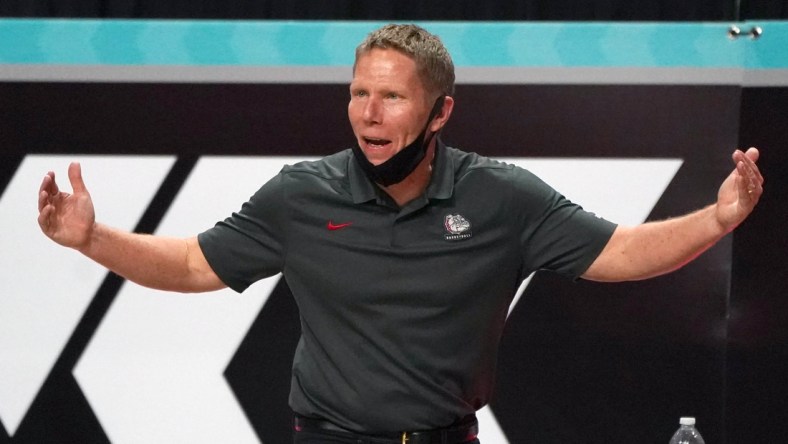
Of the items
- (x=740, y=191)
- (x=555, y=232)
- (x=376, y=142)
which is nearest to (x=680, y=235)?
(x=740, y=191)

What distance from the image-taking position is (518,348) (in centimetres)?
420

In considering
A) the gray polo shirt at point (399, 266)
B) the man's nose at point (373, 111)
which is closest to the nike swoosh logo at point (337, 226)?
the gray polo shirt at point (399, 266)

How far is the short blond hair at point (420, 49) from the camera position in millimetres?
2828

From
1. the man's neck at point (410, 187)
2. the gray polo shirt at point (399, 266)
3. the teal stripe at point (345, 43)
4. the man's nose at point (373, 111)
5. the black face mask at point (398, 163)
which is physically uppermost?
the teal stripe at point (345, 43)

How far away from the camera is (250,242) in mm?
2957

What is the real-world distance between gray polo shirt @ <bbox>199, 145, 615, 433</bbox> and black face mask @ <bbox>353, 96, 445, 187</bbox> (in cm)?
5

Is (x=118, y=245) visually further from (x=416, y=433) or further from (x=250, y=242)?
(x=416, y=433)

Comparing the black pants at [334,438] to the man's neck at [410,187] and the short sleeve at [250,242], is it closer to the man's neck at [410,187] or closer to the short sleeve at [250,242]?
the short sleeve at [250,242]

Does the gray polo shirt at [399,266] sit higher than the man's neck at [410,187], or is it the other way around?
the man's neck at [410,187]

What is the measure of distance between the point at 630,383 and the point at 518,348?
45 centimetres

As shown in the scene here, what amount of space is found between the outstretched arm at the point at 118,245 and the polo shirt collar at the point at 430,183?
457 mm

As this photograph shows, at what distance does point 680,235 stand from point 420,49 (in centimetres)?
82

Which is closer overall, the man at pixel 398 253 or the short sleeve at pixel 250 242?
the man at pixel 398 253

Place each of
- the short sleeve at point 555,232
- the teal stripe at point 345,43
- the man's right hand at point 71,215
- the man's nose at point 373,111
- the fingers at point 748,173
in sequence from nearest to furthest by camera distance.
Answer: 1. the fingers at point 748,173
2. the man's right hand at point 71,215
3. the man's nose at point 373,111
4. the short sleeve at point 555,232
5. the teal stripe at point 345,43
